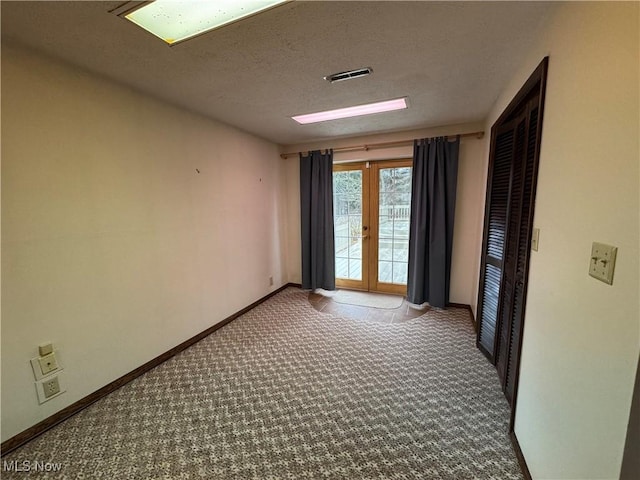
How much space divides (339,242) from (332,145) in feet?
4.69

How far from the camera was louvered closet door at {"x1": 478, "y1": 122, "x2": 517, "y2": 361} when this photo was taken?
1927 mm

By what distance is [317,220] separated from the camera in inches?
148

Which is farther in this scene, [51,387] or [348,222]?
[348,222]

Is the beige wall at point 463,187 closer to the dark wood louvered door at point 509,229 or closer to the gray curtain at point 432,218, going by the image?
the gray curtain at point 432,218

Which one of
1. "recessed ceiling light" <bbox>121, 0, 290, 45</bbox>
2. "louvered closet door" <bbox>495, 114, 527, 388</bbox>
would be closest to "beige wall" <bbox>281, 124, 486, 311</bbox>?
"louvered closet door" <bbox>495, 114, 527, 388</bbox>

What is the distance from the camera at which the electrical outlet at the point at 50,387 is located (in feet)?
5.06

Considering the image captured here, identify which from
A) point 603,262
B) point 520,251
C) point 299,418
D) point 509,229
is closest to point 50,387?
point 299,418

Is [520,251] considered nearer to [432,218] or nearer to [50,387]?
[432,218]

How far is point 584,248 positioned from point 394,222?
2.66 meters

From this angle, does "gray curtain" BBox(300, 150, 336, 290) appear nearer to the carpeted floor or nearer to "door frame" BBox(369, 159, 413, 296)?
"door frame" BBox(369, 159, 413, 296)

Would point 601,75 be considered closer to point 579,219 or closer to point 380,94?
point 579,219

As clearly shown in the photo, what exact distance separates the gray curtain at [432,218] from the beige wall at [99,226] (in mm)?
2298

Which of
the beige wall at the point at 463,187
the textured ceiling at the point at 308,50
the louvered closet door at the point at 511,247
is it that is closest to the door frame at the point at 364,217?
the beige wall at the point at 463,187

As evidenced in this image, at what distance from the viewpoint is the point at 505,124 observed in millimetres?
1936
